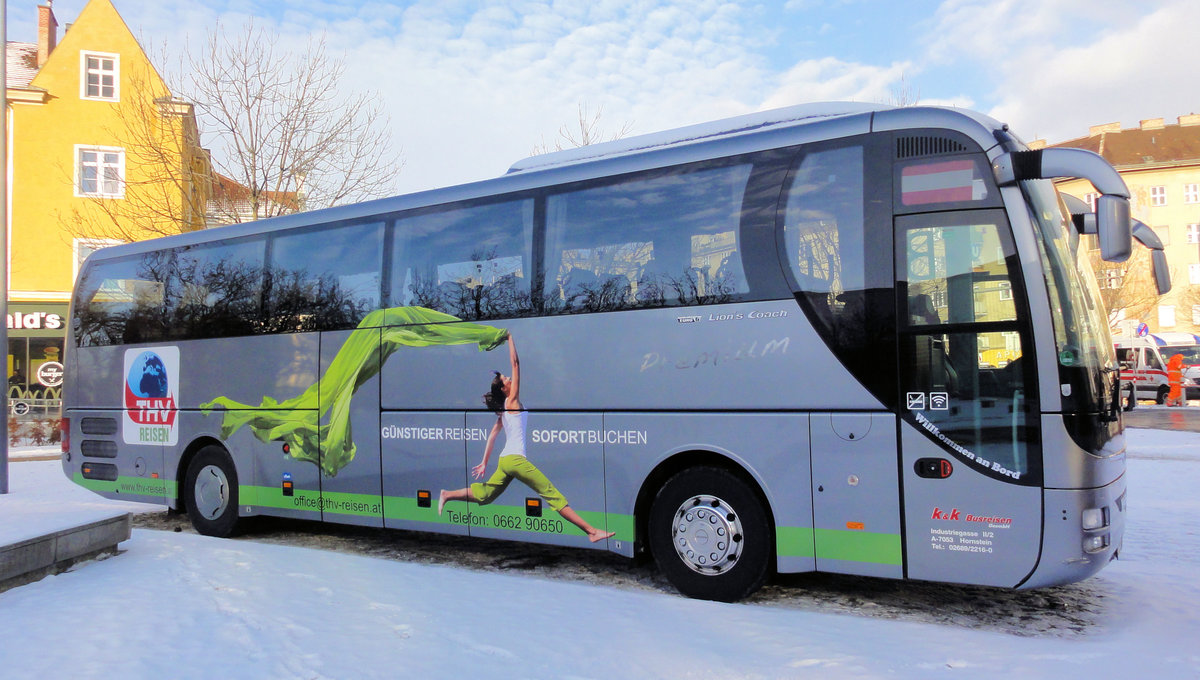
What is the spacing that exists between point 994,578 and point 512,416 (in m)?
3.87

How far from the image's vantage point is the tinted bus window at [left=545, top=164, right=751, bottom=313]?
6219 mm

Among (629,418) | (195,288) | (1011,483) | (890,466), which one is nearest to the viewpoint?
(1011,483)

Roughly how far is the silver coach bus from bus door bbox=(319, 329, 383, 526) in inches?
1.2

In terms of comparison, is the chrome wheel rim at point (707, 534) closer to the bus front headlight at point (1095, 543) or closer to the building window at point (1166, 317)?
the bus front headlight at point (1095, 543)

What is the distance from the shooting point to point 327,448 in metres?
8.60

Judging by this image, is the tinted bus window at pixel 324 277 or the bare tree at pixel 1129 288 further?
the bare tree at pixel 1129 288

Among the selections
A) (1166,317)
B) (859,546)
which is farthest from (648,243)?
(1166,317)

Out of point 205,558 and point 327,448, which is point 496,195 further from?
point 205,558

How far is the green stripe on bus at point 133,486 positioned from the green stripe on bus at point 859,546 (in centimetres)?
777

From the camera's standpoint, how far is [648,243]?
6.54 meters

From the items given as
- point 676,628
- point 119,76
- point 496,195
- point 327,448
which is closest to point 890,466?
point 676,628

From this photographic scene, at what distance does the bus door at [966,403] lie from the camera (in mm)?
5168

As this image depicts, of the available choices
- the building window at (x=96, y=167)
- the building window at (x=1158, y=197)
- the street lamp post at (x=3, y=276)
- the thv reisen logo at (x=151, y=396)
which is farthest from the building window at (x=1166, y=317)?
the street lamp post at (x=3, y=276)

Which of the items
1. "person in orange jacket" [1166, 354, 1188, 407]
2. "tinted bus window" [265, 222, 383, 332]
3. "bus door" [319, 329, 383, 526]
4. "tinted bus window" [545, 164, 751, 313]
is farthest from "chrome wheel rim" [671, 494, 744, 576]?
"person in orange jacket" [1166, 354, 1188, 407]
